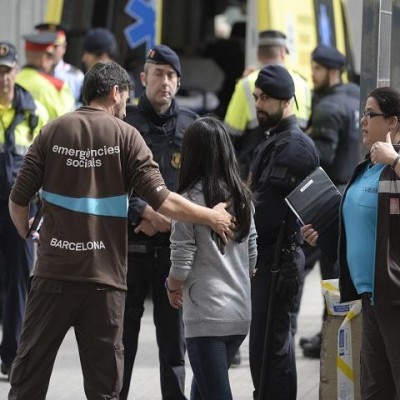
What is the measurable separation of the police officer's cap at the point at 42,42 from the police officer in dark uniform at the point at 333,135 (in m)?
2.13

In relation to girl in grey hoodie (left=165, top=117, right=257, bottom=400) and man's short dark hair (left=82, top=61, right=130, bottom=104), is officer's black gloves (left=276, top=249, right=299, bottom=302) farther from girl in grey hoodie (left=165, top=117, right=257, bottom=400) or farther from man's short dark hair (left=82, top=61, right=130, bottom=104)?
man's short dark hair (left=82, top=61, right=130, bottom=104)

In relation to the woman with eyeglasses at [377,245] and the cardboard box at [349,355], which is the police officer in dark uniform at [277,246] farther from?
the woman with eyeglasses at [377,245]

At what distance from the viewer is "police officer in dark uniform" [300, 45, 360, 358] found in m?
8.93

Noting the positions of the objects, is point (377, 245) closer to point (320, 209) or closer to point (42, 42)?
point (320, 209)

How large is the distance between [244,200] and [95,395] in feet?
3.66

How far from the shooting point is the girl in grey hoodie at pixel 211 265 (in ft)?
18.6

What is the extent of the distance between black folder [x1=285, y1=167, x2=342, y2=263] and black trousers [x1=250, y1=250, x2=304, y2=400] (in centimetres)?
69

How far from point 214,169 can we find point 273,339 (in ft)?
4.36

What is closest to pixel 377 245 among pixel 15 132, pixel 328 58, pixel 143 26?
pixel 15 132

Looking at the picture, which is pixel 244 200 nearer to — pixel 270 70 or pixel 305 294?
pixel 270 70

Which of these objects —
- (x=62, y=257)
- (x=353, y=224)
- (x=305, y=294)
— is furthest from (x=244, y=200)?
(x=305, y=294)

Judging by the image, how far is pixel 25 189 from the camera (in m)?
5.72

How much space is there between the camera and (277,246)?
6.67 m

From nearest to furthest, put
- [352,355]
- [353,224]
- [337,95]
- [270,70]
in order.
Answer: [353,224] → [352,355] → [270,70] → [337,95]
